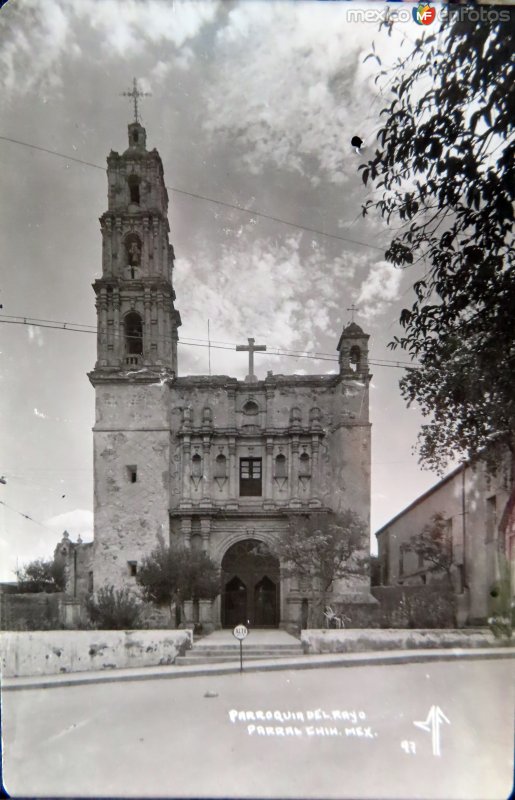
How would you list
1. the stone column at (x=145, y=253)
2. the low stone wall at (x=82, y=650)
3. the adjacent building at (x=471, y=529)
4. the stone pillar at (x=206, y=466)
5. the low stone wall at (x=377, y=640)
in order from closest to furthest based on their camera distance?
the low stone wall at (x=82, y=650) → the low stone wall at (x=377, y=640) → the adjacent building at (x=471, y=529) → the stone column at (x=145, y=253) → the stone pillar at (x=206, y=466)

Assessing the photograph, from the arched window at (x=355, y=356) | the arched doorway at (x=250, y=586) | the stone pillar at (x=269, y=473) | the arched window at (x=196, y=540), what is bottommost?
the arched doorway at (x=250, y=586)

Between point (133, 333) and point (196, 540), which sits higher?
point (133, 333)

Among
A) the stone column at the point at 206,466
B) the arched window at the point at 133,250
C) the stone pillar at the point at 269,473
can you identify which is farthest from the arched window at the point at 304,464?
the arched window at the point at 133,250

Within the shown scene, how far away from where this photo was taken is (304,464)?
21.1 meters

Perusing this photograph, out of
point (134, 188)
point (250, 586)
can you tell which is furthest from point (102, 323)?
point (250, 586)

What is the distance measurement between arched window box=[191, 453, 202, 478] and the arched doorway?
2697 millimetres

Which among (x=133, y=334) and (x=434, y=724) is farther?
(x=133, y=334)

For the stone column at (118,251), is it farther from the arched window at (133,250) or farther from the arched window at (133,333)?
the arched window at (133,333)

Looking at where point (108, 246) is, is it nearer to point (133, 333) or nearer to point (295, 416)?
point (133, 333)

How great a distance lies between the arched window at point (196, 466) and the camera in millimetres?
21062

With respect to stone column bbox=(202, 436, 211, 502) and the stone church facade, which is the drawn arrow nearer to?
the stone church facade

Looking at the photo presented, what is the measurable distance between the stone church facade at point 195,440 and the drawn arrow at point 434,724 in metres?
13.1

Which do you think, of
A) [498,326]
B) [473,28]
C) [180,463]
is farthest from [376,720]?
[180,463]

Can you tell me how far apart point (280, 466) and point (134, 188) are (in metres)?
10.8
